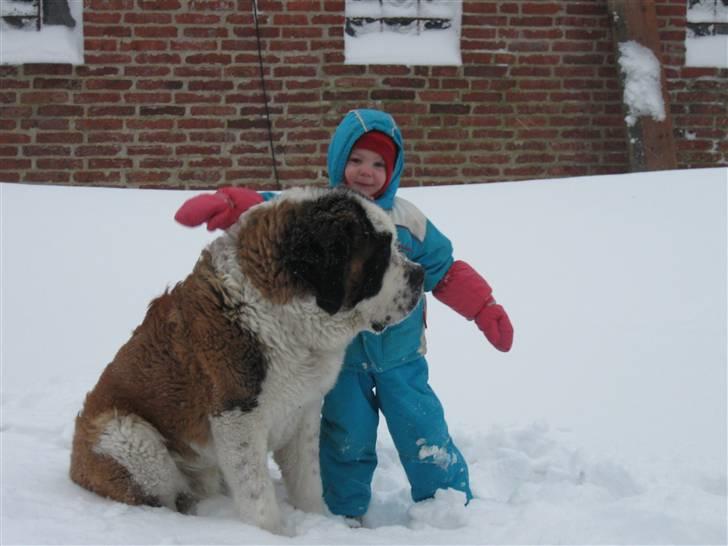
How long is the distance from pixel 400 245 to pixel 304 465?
0.94 meters

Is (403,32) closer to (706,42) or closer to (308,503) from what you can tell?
(706,42)

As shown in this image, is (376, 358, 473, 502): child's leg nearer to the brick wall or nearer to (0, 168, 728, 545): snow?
(0, 168, 728, 545): snow

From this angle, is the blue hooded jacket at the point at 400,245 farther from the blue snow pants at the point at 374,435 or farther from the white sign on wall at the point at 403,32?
the white sign on wall at the point at 403,32

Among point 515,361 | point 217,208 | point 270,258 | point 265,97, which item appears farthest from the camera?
point 265,97

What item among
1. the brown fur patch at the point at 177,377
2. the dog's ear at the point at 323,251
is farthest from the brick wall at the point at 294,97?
the dog's ear at the point at 323,251

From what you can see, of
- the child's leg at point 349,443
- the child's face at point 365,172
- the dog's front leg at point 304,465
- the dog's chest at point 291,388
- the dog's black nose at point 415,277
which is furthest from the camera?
the child's leg at point 349,443

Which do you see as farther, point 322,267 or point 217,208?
point 217,208

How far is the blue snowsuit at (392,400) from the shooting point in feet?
11.7

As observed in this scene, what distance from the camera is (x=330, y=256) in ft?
9.62

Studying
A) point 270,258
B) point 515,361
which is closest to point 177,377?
Result: point 270,258

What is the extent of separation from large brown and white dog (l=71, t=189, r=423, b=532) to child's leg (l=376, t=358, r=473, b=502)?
1.48ft

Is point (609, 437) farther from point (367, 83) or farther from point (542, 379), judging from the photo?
point (367, 83)

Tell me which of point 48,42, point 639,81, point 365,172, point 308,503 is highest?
point 48,42

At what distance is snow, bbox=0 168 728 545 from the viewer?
10.2 feet
